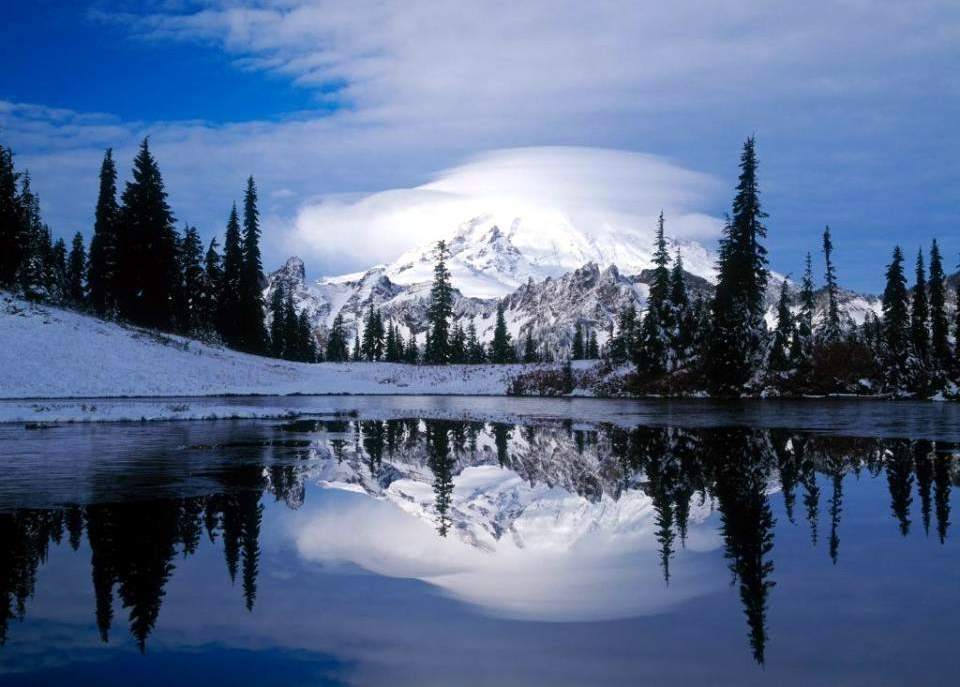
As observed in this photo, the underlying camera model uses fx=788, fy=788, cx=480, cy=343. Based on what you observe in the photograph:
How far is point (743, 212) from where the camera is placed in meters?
65.1

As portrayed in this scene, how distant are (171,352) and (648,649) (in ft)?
185

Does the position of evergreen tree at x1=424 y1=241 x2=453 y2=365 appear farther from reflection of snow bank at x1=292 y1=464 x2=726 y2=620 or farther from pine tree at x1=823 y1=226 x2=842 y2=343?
reflection of snow bank at x1=292 y1=464 x2=726 y2=620

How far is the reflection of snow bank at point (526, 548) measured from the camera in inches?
325

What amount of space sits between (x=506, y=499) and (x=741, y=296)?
5253 cm

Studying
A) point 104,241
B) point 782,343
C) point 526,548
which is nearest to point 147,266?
point 104,241

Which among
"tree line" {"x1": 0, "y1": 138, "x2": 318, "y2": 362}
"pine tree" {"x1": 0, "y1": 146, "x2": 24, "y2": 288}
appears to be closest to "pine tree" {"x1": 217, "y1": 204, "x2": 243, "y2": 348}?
"tree line" {"x1": 0, "y1": 138, "x2": 318, "y2": 362}

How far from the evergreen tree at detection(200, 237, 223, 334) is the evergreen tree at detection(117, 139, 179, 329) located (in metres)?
11.3

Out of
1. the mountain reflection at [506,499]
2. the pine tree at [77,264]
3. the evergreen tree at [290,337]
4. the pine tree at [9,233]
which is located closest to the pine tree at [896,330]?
Answer: the mountain reflection at [506,499]

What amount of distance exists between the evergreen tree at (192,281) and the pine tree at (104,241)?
7.45 metres

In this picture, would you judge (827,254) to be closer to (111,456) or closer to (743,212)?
(743,212)

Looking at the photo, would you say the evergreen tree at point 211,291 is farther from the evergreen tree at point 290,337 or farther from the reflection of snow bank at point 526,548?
the reflection of snow bank at point 526,548

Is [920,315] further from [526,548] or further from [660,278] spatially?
[526,548]

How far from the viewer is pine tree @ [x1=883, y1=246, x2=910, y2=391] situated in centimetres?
5878

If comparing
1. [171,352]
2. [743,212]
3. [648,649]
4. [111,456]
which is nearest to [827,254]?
[743,212]
